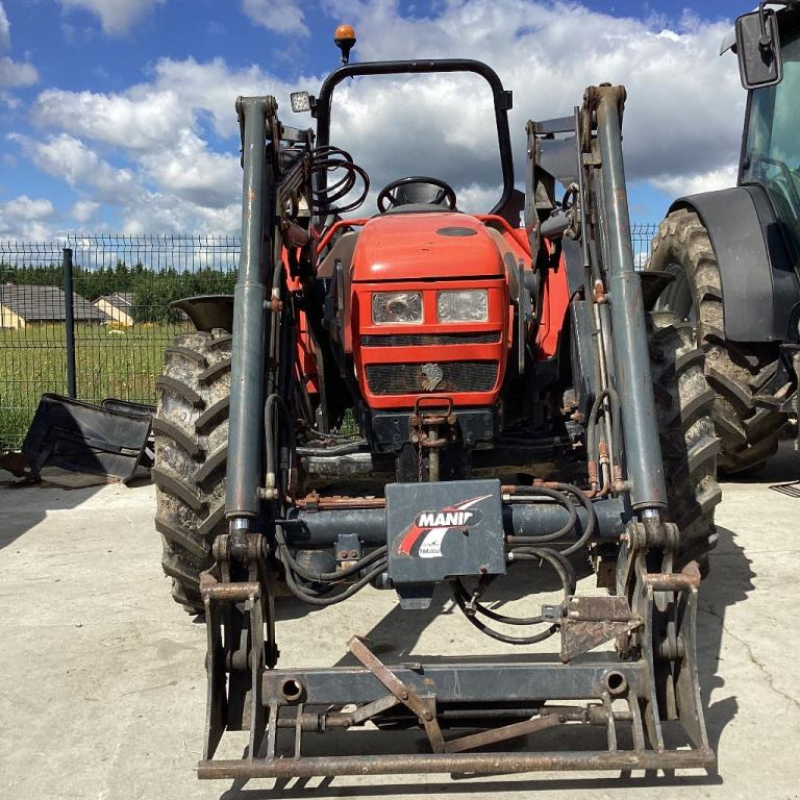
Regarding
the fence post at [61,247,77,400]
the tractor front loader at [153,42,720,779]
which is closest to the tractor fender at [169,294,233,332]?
the tractor front loader at [153,42,720,779]

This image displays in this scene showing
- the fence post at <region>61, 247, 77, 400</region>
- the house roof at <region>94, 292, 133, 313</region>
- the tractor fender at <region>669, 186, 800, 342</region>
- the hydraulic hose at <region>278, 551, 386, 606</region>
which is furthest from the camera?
the house roof at <region>94, 292, 133, 313</region>

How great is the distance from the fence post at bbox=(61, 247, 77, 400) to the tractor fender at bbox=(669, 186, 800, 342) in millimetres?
6302

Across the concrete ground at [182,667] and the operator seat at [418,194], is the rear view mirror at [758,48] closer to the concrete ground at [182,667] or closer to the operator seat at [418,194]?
the operator seat at [418,194]

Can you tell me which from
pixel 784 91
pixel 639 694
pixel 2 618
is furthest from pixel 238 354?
pixel 784 91

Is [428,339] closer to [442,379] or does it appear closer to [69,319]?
[442,379]

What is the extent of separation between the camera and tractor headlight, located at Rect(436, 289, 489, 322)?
10.6 feet

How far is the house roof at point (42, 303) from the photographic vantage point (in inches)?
371

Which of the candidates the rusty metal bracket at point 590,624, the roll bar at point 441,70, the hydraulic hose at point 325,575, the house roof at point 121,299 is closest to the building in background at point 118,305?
the house roof at point 121,299

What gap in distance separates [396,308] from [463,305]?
242 millimetres

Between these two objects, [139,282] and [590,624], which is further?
[139,282]

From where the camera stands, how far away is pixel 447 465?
3.41 meters

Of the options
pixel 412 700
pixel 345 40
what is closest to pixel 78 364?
pixel 345 40

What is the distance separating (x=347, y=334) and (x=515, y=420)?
43.9 inches

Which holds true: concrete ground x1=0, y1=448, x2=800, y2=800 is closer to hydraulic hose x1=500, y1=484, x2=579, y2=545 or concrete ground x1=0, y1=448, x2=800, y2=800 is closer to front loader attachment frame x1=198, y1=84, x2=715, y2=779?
front loader attachment frame x1=198, y1=84, x2=715, y2=779
